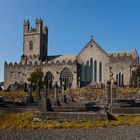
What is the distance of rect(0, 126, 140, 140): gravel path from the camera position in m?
22.8

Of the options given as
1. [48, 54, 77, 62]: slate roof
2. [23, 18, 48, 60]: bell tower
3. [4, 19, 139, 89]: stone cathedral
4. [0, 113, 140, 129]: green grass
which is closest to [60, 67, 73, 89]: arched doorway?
[4, 19, 139, 89]: stone cathedral

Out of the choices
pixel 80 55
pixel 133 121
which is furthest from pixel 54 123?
pixel 80 55

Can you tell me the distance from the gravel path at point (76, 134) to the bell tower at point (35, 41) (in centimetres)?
7883

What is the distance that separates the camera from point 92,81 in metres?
86.4

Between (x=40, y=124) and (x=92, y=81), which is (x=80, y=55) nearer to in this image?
(x=92, y=81)

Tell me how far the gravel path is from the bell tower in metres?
78.8

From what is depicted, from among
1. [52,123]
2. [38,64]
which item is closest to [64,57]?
[38,64]

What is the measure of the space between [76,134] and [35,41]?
83969mm

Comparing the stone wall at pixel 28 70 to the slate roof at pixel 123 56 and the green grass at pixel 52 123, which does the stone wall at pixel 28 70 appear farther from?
the green grass at pixel 52 123

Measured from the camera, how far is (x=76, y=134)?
77.8 ft

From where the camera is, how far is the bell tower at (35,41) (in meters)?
105

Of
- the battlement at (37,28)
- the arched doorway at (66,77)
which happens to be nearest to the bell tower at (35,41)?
the battlement at (37,28)

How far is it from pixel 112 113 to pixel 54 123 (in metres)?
5.69

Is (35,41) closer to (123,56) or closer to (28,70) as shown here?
(28,70)
